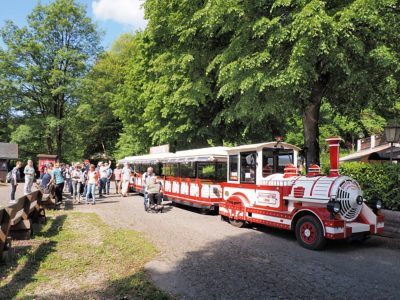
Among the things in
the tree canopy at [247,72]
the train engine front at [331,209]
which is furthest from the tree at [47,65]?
the train engine front at [331,209]

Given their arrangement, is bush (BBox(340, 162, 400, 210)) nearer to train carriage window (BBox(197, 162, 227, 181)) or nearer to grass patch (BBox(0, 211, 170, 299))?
train carriage window (BBox(197, 162, 227, 181))

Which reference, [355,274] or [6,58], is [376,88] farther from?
[6,58]

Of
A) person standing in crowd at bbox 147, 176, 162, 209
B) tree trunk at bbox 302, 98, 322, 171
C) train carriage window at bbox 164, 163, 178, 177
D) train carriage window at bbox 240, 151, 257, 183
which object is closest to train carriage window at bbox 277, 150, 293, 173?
train carriage window at bbox 240, 151, 257, 183

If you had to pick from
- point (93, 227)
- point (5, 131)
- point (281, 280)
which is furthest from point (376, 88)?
point (5, 131)

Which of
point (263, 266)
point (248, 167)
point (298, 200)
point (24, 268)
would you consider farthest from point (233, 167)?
point (24, 268)

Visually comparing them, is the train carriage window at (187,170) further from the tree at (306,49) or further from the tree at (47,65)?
the tree at (47,65)

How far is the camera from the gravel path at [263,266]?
18.1 feet

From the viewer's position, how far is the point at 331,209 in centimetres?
768

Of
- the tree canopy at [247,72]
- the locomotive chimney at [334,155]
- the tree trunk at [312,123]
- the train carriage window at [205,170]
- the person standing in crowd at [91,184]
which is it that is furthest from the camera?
the person standing in crowd at [91,184]

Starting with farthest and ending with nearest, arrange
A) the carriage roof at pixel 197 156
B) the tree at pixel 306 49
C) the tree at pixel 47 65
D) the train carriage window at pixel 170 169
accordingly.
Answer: the tree at pixel 47 65, the train carriage window at pixel 170 169, the carriage roof at pixel 197 156, the tree at pixel 306 49

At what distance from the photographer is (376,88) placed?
39.3 ft

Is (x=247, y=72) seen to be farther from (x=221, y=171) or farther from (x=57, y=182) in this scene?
(x=57, y=182)

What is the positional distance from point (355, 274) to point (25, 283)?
18.9ft

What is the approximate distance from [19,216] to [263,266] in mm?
5731
